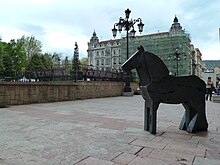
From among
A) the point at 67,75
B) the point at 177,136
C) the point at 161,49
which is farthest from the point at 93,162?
the point at 161,49

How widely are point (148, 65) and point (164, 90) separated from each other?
58cm

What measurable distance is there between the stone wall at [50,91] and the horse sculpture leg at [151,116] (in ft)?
21.3

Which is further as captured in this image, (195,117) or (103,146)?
(195,117)

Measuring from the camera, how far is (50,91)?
1070 centimetres

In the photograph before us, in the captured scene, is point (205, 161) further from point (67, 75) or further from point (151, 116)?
point (67, 75)

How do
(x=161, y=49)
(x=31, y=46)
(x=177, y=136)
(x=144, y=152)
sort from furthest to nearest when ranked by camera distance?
(x=161, y=49) < (x=31, y=46) < (x=177, y=136) < (x=144, y=152)

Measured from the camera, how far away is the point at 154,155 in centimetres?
275

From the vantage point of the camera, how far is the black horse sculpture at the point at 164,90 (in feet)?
13.1

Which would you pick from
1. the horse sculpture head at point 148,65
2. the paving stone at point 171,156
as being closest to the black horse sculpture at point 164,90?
the horse sculpture head at point 148,65

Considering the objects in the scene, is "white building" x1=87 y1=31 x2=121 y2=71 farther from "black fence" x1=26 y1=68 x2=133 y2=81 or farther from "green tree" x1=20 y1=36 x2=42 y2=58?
"black fence" x1=26 y1=68 x2=133 y2=81

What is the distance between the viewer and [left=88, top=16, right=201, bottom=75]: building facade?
56844 millimetres

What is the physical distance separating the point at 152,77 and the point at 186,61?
197 feet

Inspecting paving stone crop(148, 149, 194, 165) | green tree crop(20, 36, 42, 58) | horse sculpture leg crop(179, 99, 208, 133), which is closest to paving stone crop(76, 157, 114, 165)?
paving stone crop(148, 149, 194, 165)

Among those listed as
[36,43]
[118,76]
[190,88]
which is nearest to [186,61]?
[36,43]
